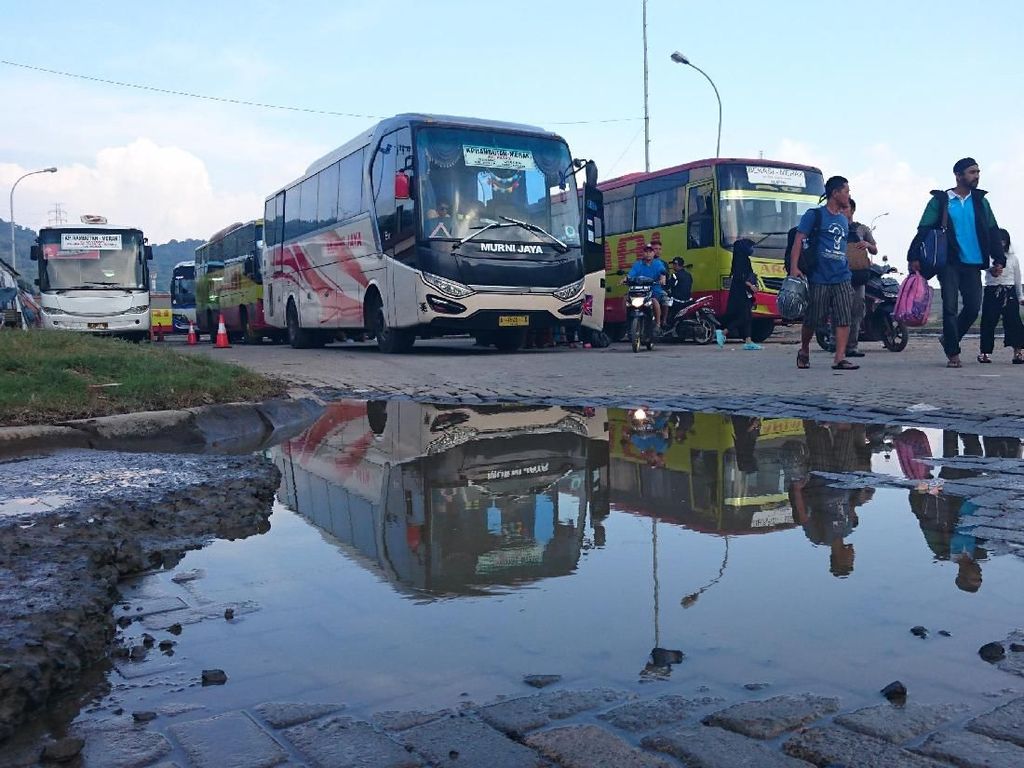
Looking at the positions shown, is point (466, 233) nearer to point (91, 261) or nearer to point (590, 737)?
point (91, 261)

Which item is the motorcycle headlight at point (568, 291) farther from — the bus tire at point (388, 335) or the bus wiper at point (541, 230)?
the bus tire at point (388, 335)

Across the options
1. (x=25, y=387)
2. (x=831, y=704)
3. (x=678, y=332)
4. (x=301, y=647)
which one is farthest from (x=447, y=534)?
(x=678, y=332)

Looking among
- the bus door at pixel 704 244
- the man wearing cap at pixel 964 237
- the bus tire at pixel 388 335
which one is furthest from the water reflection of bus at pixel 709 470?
the bus door at pixel 704 244

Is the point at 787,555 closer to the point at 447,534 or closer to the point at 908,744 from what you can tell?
the point at 447,534

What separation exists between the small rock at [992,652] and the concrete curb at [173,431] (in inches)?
195

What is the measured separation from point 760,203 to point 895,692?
19545 mm

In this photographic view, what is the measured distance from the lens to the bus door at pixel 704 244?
2084cm

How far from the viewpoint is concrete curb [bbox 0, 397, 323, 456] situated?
20.9ft

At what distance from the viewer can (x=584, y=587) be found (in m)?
3.29

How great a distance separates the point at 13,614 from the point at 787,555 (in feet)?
8.03

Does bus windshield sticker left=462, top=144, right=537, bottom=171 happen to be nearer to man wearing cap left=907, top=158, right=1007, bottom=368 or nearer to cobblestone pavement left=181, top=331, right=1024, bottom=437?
cobblestone pavement left=181, top=331, right=1024, bottom=437

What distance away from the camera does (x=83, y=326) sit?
27328mm

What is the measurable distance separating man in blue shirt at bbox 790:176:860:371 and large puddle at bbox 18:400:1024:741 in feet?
18.4

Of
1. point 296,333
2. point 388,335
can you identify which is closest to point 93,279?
point 296,333
